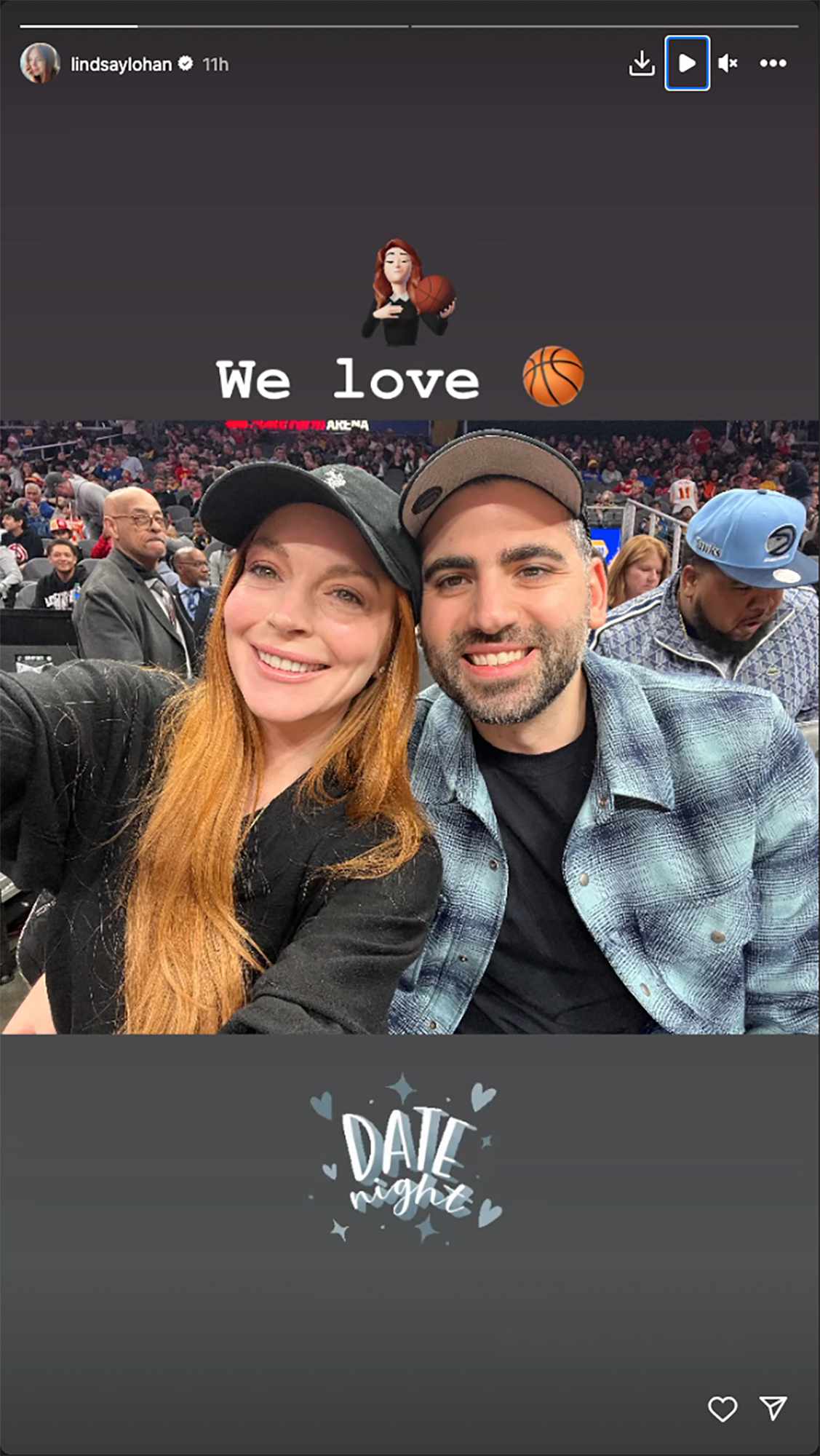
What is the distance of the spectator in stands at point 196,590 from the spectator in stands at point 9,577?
0.16 metres

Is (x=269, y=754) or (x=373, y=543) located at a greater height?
(x=373, y=543)

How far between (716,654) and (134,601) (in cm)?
63

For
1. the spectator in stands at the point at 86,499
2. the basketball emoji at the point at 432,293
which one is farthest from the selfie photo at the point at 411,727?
the basketball emoji at the point at 432,293

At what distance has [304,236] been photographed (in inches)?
38.0

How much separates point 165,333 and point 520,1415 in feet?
3.76

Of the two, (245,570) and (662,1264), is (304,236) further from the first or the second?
(662,1264)

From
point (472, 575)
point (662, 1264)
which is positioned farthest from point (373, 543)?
point (662, 1264)

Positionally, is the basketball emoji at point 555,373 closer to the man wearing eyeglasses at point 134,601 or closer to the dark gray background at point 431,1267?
the man wearing eyeglasses at point 134,601

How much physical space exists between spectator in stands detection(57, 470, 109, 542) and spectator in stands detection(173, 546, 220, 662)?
0.09m

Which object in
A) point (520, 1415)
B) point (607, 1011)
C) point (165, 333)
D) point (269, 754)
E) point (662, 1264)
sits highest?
point (165, 333)

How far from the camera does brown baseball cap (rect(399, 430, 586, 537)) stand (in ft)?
3.21

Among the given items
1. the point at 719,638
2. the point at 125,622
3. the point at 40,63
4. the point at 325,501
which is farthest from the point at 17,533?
the point at 719,638

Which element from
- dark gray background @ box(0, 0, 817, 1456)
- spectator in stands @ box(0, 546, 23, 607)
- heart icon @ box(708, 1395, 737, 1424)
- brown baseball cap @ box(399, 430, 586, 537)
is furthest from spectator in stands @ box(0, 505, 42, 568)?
heart icon @ box(708, 1395, 737, 1424)

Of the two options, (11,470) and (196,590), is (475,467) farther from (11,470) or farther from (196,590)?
(11,470)
